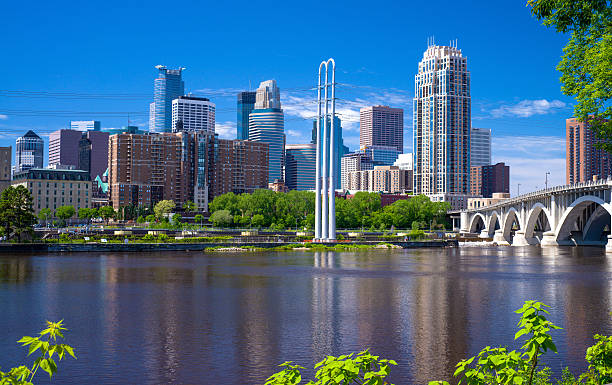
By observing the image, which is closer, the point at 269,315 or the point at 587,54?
the point at 587,54

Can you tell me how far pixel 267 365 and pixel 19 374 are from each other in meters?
16.8

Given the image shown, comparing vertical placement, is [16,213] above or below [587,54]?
below

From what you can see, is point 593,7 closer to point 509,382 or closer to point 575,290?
point 509,382

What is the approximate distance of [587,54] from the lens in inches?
935

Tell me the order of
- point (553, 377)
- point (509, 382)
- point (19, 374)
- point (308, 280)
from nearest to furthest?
point (19, 374), point (509, 382), point (553, 377), point (308, 280)

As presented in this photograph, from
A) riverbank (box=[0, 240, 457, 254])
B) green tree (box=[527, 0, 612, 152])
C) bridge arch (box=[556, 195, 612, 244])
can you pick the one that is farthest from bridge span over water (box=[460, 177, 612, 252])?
green tree (box=[527, 0, 612, 152])

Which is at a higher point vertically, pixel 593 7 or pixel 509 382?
pixel 593 7

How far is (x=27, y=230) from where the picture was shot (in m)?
96.9

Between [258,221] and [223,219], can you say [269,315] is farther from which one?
[223,219]

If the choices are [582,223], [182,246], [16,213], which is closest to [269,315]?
[16,213]

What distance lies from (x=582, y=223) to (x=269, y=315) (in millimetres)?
130923

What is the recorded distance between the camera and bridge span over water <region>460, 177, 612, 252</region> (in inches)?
4560

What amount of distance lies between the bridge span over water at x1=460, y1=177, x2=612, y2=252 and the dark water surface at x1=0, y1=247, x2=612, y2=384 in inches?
1905

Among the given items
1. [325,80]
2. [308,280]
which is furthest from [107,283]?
[325,80]
